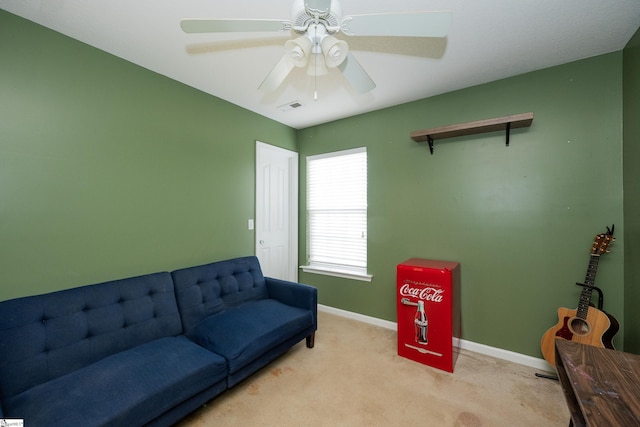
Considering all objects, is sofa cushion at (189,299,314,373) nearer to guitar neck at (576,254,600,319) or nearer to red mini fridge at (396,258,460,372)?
red mini fridge at (396,258,460,372)

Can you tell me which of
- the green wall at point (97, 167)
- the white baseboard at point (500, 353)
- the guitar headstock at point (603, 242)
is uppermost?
the green wall at point (97, 167)

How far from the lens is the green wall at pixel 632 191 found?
1822 millimetres

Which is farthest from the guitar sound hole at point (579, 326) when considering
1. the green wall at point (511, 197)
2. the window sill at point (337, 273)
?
the window sill at point (337, 273)

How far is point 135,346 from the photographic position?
1854 mm

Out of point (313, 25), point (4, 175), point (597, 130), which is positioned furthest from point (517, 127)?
point (4, 175)

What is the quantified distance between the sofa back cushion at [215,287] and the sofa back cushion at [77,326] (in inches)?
3.9

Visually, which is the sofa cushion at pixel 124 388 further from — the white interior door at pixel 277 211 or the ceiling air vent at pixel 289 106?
the ceiling air vent at pixel 289 106

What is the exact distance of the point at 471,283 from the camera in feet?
8.56

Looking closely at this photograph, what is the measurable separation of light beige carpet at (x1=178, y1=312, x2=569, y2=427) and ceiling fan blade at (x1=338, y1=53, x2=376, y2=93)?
7.06 feet

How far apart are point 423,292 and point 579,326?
111cm

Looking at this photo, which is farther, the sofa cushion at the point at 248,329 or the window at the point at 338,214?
the window at the point at 338,214

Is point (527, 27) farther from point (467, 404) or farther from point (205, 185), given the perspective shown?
point (205, 185)

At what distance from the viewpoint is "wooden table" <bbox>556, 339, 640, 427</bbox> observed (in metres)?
0.90

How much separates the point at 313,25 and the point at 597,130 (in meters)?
2.42
